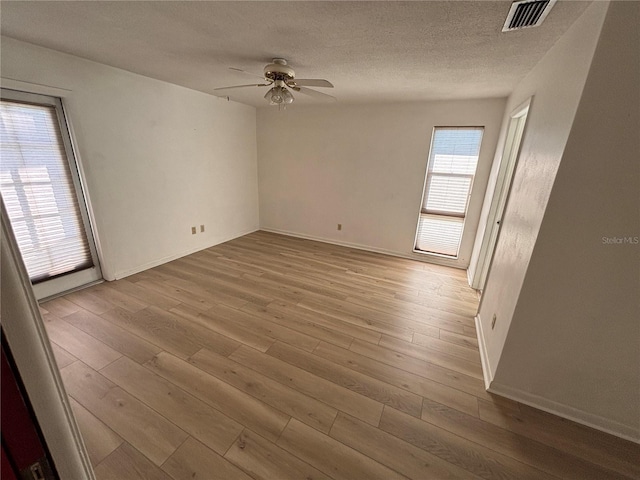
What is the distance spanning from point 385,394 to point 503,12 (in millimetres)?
2399

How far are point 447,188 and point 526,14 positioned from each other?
2.51 m

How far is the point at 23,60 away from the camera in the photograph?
213 centimetres

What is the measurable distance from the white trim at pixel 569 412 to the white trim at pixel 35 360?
2213 millimetres

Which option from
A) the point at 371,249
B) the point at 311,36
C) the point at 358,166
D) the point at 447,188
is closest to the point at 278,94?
the point at 311,36

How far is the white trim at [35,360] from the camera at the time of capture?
1.40ft

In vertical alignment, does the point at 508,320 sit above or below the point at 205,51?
below

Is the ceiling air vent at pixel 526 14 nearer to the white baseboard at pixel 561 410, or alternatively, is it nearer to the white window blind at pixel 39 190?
the white baseboard at pixel 561 410

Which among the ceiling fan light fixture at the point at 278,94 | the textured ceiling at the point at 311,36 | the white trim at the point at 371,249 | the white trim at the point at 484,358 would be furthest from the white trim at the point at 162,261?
the white trim at the point at 484,358

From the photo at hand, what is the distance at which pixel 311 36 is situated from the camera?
177cm

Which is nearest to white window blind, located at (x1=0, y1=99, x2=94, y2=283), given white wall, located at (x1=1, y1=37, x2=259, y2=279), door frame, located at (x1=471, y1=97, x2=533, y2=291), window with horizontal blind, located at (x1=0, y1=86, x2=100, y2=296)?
window with horizontal blind, located at (x1=0, y1=86, x2=100, y2=296)

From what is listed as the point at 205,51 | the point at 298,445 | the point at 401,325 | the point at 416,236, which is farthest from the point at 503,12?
the point at 416,236

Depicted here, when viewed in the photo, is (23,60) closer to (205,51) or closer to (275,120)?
(205,51)

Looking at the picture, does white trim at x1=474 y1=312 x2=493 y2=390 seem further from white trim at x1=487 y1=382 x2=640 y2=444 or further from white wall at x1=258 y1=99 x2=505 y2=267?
white wall at x1=258 y1=99 x2=505 y2=267

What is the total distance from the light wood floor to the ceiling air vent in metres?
2.31
